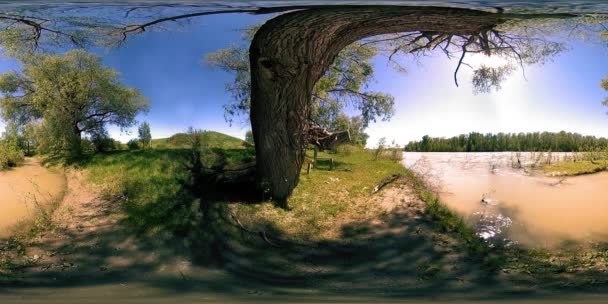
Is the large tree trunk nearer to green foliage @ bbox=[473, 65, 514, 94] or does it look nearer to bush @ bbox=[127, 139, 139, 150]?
green foliage @ bbox=[473, 65, 514, 94]

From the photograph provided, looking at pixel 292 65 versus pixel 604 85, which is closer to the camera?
pixel 292 65

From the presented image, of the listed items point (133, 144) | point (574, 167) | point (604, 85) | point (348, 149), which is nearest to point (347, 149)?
point (348, 149)

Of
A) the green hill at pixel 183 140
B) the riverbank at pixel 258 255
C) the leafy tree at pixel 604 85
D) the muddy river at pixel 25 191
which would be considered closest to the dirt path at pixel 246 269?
the riverbank at pixel 258 255

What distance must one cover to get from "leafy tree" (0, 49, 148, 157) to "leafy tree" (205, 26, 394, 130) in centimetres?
28

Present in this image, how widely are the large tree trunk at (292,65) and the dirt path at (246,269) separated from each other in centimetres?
23

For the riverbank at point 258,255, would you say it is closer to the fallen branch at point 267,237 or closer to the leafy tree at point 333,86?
the fallen branch at point 267,237

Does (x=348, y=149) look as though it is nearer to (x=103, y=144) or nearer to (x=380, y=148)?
(x=380, y=148)

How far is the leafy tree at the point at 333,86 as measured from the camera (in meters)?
1.15

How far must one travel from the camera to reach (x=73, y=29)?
1282 mm

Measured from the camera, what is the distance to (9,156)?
1257mm

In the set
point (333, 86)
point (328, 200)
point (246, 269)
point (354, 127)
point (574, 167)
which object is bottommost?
point (246, 269)

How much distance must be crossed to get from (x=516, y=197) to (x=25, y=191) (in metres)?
1.67

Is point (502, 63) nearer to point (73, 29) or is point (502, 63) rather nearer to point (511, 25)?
point (511, 25)

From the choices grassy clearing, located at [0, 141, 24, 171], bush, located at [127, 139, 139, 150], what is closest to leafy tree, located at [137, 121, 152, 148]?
bush, located at [127, 139, 139, 150]
